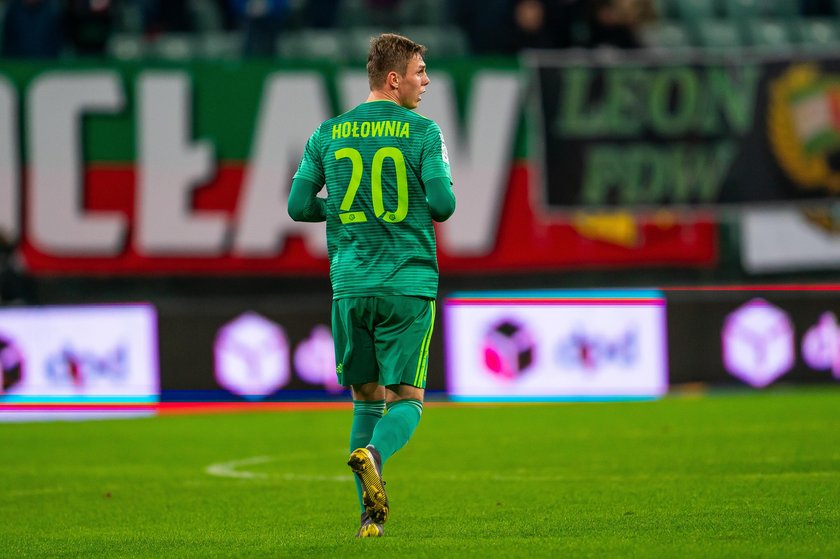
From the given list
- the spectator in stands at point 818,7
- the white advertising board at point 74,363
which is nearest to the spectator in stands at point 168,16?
the white advertising board at point 74,363

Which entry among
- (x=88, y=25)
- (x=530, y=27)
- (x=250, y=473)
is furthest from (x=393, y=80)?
(x=88, y=25)

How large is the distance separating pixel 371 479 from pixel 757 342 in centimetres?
969

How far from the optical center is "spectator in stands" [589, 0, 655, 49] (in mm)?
15609

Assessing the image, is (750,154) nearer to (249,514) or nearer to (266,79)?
(266,79)

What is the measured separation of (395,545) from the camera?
5.48 metres

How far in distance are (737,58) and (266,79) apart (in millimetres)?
4778

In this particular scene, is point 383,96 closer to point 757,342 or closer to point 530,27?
point 757,342

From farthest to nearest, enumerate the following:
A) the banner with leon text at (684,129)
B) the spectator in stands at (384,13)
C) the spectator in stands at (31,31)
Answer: the spectator in stands at (384,13)
the banner with leon text at (684,129)
the spectator in stands at (31,31)

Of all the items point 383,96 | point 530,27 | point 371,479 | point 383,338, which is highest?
point 530,27

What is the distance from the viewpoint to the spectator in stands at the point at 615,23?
15.6 meters

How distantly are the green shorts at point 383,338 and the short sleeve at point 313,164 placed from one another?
1.54 feet

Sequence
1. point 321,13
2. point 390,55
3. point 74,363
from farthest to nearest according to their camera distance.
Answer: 1. point 321,13
2. point 74,363
3. point 390,55

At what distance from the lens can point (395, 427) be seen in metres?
5.54

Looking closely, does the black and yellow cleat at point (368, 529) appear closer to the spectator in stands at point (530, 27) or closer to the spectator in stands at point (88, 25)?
the spectator in stands at point (530, 27)
